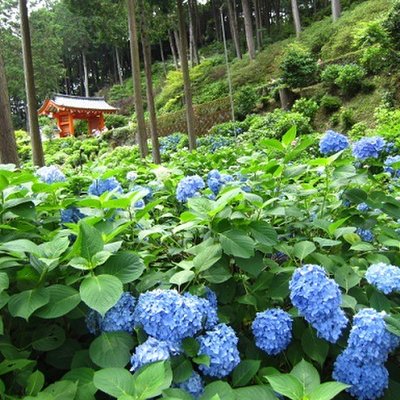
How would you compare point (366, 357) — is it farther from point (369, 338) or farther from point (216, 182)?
point (216, 182)

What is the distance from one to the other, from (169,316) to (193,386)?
0.15 metres

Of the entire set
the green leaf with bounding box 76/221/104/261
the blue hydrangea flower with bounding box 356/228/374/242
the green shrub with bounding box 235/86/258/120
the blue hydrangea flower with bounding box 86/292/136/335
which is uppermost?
the green shrub with bounding box 235/86/258/120

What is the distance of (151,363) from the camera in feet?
2.86

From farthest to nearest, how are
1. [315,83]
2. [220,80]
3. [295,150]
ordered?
[220,80] < [315,83] < [295,150]

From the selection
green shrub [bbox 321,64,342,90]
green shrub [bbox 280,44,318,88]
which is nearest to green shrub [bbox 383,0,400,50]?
green shrub [bbox 321,64,342,90]

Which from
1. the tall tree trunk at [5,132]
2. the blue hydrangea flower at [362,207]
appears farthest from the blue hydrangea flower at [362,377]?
the tall tree trunk at [5,132]

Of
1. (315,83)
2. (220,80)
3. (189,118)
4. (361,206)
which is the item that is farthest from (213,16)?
(361,206)

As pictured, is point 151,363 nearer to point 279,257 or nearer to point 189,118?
point 279,257

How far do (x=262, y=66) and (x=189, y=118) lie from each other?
1336 centimetres

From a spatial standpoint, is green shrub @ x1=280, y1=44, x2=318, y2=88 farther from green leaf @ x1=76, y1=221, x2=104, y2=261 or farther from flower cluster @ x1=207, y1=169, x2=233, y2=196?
green leaf @ x1=76, y1=221, x2=104, y2=261

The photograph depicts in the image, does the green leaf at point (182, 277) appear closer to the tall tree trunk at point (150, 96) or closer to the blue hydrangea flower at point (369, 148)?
the blue hydrangea flower at point (369, 148)

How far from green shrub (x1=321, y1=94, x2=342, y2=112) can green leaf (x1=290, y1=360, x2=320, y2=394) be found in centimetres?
1284

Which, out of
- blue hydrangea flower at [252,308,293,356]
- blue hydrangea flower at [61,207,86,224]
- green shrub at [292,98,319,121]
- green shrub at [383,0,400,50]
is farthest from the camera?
green shrub at [292,98,319,121]

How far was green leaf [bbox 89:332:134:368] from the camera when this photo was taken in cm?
92
